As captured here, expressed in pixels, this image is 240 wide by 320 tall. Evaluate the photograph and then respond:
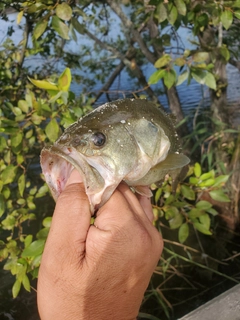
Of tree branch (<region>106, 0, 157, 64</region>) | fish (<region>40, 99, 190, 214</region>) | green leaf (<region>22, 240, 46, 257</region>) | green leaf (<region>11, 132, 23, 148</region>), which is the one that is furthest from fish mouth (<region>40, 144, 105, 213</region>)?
tree branch (<region>106, 0, 157, 64</region>)

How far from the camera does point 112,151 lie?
1.30m

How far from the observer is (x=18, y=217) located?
2506 millimetres

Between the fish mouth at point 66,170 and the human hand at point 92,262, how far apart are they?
1.4 inches

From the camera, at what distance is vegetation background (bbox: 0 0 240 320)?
2.21m

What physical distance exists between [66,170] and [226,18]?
1592 mm

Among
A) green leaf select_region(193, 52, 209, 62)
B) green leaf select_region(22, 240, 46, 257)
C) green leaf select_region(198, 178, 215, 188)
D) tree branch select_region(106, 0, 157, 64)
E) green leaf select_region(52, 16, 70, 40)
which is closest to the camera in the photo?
green leaf select_region(22, 240, 46, 257)

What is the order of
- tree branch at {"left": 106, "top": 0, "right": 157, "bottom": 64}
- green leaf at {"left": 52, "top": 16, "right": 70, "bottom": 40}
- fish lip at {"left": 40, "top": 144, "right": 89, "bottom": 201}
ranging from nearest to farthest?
fish lip at {"left": 40, "top": 144, "right": 89, "bottom": 201} → green leaf at {"left": 52, "top": 16, "right": 70, "bottom": 40} → tree branch at {"left": 106, "top": 0, "right": 157, "bottom": 64}

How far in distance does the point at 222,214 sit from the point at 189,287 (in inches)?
41.9

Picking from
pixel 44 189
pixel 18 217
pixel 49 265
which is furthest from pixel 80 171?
pixel 18 217

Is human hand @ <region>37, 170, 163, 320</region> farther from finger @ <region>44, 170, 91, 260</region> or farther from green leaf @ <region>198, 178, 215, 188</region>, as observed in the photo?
green leaf @ <region>198, 178, 215, 188</region>

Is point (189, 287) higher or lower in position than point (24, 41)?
lower

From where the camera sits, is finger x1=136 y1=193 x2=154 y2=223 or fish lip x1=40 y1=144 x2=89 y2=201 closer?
fish lip x1=40 y1=144 x2=89 y2=201

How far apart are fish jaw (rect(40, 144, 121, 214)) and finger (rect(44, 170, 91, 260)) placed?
38 millimetres

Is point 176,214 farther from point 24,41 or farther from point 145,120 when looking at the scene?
point 24,41
